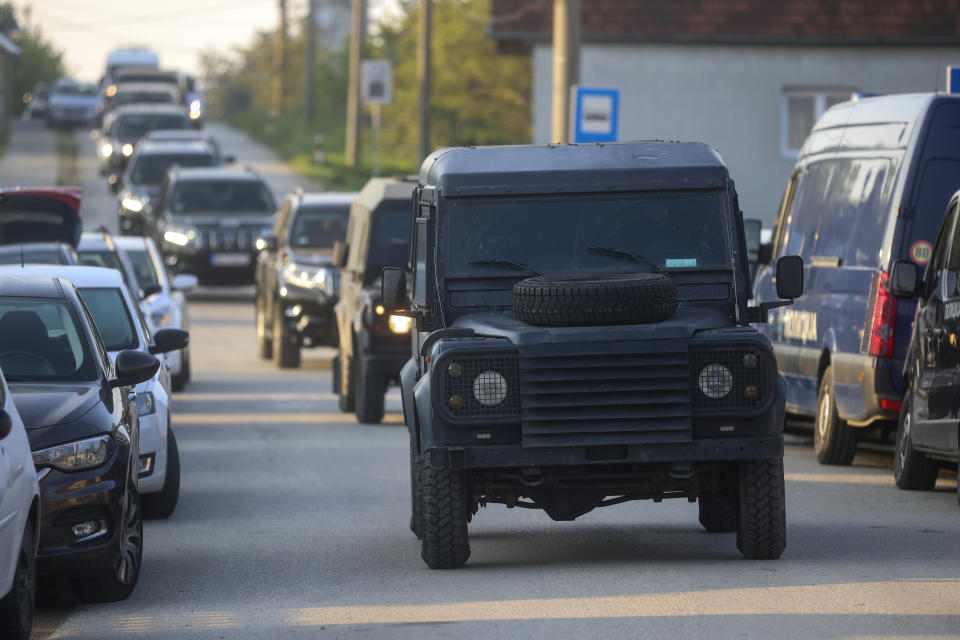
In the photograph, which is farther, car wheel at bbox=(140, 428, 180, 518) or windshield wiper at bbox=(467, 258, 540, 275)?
car wheel at bbox=(140, 428, 180, 518)

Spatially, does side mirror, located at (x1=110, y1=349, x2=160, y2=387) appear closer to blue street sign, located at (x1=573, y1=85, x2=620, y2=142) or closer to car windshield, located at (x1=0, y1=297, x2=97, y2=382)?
car windshield, located at (x1=0, y1=297, x2=97, y2=382)

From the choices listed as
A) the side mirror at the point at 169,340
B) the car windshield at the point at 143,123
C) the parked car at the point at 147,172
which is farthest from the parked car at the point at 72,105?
the side mirror at the point at 169,340

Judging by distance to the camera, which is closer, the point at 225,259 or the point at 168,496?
the point at 168,496

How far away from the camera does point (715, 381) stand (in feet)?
32.6

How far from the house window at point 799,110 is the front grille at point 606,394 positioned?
92.8 ft

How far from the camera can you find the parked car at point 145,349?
1221 cm

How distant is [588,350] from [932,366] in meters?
3.77

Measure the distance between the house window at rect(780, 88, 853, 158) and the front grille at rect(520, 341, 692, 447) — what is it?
28.3 m

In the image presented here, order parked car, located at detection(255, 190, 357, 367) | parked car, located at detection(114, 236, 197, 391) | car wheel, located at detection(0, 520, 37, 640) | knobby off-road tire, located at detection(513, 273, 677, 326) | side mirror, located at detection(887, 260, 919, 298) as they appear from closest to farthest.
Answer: car wheel, located at detection(0, 520, 37, 640)
knobby off-road tire, located at detection(513, 273, 677, 326)
side mirror, located at detection(887, 260, 919, 298)
parked car, located at detection(114, 236, 197, 391)
parked car, located at detection(255, 190, 357, 367)

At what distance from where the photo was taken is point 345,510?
12711 millimetres

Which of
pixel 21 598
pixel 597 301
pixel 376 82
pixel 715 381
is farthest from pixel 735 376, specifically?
pixel 376 82

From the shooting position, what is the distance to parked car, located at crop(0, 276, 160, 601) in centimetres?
902

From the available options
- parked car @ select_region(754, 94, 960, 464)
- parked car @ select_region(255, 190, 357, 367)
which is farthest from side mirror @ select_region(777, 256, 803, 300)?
parked car @ select_region(255, 190, 357, 367)

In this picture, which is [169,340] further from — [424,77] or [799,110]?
[424,77]
